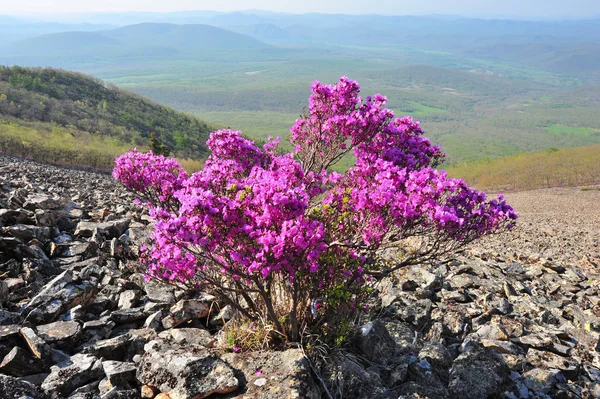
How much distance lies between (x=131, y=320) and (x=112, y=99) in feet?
321

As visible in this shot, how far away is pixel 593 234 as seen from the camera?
20703 mm

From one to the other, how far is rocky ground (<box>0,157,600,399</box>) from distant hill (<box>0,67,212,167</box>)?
50899mm

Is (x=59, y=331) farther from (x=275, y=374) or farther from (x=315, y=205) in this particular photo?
(x=315, y=205)

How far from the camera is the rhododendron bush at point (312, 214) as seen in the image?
4590mm

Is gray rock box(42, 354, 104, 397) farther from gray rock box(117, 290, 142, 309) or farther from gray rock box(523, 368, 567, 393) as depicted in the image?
gray rock box(523, 368, 567, 393)

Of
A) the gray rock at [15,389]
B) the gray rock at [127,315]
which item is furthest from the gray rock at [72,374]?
the gray rock at [127,315]

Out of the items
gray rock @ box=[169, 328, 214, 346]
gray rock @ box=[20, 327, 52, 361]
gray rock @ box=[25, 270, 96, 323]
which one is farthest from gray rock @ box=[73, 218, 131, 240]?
gray rock @ box=[20, 327, 52, 361]

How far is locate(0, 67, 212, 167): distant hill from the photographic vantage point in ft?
197

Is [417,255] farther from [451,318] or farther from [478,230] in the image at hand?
[451,318]

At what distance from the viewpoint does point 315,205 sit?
6.52 m

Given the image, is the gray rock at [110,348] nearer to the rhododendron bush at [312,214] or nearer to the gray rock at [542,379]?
the rhododendron bush at [312,214]

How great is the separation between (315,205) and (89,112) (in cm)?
8156

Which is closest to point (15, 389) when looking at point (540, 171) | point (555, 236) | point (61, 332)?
point (61, 332)

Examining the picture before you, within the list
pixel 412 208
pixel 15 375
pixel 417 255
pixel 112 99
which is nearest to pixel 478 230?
pixel 417 255
